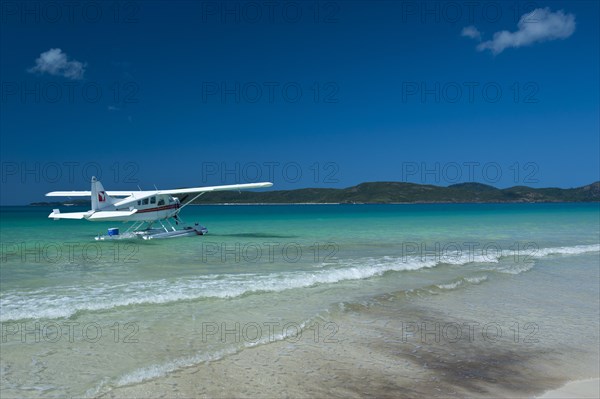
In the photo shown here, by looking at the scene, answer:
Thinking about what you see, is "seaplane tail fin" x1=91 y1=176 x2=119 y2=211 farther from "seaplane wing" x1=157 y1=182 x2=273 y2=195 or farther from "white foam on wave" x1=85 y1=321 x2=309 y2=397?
"white foam on wave" x1=85 y1=321 x2=309 y2=397

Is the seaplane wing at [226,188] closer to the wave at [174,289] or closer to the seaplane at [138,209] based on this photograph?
the seaplane at [138,209]

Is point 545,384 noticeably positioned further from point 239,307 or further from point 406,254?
point 406,254

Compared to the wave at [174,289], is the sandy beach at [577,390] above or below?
below

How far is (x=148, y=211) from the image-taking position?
70.3 ft

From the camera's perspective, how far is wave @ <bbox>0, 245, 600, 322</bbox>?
712cm

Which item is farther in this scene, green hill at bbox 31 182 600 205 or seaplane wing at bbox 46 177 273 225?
green hill at bbox 31 182 600 205

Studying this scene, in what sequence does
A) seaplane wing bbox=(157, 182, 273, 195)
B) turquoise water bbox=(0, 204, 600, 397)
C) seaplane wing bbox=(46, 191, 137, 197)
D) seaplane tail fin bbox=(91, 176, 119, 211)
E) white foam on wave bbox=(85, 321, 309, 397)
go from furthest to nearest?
seaplane wing bbox=(46, 191, 137, 197)
seaplane wing bbox=(157, 182, 273, 195)
seaplane tail fin bbox=(91, 176, 119, 211)
turquoise water bbox=(0, 204, 600, 397)
white foam on wave bbox=(85, 321, 309, 397)

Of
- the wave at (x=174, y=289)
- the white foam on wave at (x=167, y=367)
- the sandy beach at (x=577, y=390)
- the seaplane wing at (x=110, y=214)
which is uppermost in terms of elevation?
the seaplane wing at (x=110, y=214)

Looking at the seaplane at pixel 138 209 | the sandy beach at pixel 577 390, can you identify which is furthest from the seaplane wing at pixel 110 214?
the sandy beach at pixel 577 390

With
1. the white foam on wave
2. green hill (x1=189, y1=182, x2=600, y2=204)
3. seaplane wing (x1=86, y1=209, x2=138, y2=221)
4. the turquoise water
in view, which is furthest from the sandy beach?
green hill (x1=189, y1=182, x2=600, y2=204)

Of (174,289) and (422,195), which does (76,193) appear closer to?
(174,289)

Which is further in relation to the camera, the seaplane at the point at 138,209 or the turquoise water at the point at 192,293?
the seaplane at the point at 138,209

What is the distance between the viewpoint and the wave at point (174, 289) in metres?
Result: 7.12

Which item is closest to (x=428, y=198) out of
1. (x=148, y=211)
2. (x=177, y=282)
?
(x=148, y=211)
